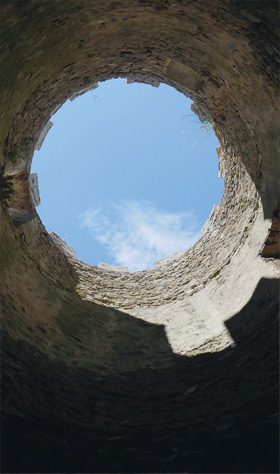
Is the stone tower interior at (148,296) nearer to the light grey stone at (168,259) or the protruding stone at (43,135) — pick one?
the protruding stone at (43,135)

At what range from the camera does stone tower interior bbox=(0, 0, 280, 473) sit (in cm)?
278

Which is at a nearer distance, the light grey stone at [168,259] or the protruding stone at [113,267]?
the light grey stone at [168,259]

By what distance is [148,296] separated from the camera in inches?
238

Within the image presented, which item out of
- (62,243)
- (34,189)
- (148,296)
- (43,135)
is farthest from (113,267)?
(43,135)

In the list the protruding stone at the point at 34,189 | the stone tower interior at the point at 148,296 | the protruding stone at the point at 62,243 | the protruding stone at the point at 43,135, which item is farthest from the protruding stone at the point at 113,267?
the protruding stone at the point at 43,135

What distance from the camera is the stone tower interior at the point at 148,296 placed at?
2.78 m

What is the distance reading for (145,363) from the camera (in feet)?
13.4

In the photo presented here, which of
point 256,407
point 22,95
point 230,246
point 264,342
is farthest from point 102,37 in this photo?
point 256,407

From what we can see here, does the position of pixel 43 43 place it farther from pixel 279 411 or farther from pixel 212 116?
pixel 279 411

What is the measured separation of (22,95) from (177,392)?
3.65 metres

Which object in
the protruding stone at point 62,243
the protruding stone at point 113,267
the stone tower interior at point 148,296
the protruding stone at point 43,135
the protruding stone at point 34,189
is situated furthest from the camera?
the protruding stone at point 113,267

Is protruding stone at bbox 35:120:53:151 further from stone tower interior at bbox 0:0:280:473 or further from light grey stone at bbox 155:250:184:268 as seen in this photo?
light grey stone at bbox 155:250:184:268

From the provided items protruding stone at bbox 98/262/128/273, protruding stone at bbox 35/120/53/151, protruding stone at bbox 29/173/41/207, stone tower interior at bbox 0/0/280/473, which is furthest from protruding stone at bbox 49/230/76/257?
protruding stone at bbox 35/120/53/151

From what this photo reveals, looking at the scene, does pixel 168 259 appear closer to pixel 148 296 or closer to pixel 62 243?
pixel 148 296
